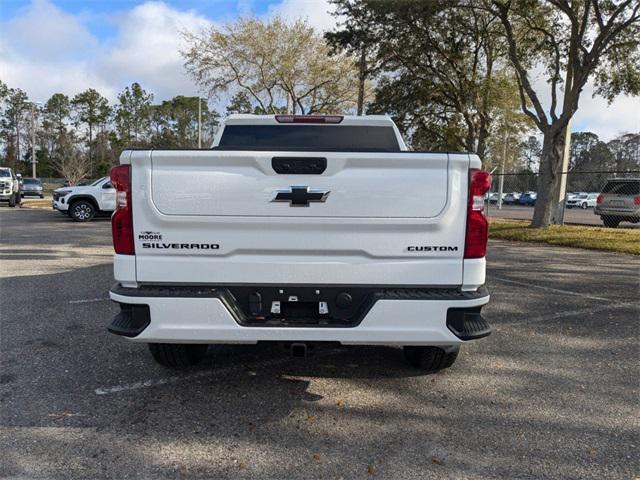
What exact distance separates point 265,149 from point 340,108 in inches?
1145

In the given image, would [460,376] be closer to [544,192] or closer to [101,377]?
[101,377]

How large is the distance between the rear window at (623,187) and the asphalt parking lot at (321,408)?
55.1 ft

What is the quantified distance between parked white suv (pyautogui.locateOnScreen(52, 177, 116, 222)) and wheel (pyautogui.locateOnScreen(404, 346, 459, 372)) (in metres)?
16.3

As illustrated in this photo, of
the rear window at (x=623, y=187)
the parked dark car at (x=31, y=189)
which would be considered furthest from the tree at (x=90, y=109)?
the rear window at (x=623, y=187)

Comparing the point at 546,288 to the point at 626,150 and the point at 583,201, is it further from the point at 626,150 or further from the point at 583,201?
the point at 626,150

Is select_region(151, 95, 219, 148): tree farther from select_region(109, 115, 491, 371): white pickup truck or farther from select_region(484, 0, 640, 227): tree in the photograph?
select_region(109, 115, 491, 371): white pickup truck

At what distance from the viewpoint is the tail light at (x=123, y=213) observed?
3.00 metres

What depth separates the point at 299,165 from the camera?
9.89ft

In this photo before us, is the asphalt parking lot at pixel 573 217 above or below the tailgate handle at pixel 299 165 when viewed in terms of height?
below

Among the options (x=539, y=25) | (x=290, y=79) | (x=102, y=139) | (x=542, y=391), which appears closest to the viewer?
(x=542, y=391)

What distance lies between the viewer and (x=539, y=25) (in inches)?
601

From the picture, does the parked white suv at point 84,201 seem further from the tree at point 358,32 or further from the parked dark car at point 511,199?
the parked dark car at point 511,199

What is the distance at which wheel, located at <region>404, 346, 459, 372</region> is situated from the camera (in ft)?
12.9

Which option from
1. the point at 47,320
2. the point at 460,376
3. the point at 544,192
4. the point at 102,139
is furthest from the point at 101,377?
the point at 102,139
